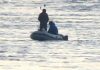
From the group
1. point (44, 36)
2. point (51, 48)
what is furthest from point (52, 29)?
point (51, 48)

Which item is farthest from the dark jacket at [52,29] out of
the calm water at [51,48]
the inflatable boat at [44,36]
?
the calm water at [51,48]

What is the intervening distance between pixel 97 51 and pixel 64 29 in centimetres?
1547

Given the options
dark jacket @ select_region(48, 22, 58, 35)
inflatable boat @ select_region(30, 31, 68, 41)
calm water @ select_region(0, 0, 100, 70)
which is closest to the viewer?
calm water @ select_region(0, 0, 100, 70)

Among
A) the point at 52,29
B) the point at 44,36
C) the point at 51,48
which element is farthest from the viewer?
the point at 44,36

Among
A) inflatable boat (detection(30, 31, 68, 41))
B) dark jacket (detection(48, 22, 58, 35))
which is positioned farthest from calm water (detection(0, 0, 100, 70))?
dark jacket (detection(48, 22, 58, 35))

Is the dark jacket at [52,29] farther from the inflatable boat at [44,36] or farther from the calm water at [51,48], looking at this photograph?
the calm water at [51,48]

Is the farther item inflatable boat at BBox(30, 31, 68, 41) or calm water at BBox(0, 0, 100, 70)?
inflatable boat at BBox(30, 31, 68, 41)

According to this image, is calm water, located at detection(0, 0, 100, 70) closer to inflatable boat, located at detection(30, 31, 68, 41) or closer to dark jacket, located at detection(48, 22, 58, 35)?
inflatable boat, located at detection(30, 31, 68, 41)

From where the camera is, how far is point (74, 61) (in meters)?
32.6

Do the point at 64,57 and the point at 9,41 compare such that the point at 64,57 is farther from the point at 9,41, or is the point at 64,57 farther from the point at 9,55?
the point at 9,41

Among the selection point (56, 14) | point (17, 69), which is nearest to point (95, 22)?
point (56, 14)

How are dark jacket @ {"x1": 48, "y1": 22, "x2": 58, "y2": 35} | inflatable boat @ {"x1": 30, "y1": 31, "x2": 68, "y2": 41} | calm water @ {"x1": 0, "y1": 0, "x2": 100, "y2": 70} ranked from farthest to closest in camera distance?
inflatable boat @ {"x1": 30, "y1": 31, "x2": 68, "y2": 41} → dark jacket @ {"x1": 48, "y1": 22, "x2": 58, "y2": 35} → calm water @ {"x1": 0, "y1": 0, "x2": 100, "y2": 70}

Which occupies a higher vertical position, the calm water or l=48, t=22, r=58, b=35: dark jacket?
l=48, t=22, r=58, b=35: dark jacket

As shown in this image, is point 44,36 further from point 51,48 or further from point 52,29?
point 51,48
